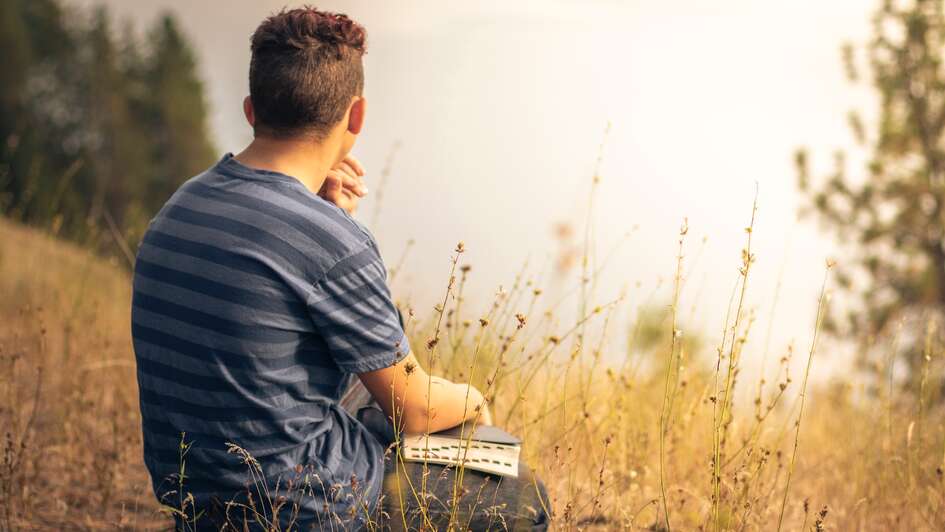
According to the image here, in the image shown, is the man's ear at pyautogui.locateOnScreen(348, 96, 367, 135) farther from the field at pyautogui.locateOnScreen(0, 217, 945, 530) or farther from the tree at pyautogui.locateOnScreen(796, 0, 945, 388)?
the tree at pyautogui.locateOnScreen(796, 0, 945, 388)

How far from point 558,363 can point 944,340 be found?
4.79 m

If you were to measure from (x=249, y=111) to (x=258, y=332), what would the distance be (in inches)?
21.4

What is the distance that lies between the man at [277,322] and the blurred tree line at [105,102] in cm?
2878

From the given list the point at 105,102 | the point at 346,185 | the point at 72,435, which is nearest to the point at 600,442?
the point at 346,185

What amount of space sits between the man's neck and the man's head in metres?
0.02

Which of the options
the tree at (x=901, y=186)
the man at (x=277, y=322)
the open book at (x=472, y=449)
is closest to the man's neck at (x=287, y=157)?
the man at (x=277, y=322)

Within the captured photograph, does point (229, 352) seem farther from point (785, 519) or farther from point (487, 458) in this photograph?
point (785, 519)

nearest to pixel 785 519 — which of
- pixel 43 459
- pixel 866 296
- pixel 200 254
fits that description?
pixel 200 254

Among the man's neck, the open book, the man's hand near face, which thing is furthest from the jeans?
the man's neck

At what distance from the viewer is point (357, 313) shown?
1.74m

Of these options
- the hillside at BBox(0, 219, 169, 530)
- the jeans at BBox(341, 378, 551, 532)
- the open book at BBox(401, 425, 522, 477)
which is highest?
the open book at BBox(401, 425, 522, 477)

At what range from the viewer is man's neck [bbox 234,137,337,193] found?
6.08 ft

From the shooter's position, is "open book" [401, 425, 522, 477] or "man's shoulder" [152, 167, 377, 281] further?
"open book" [401, 425, 522, 477]

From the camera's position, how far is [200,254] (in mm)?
1762
